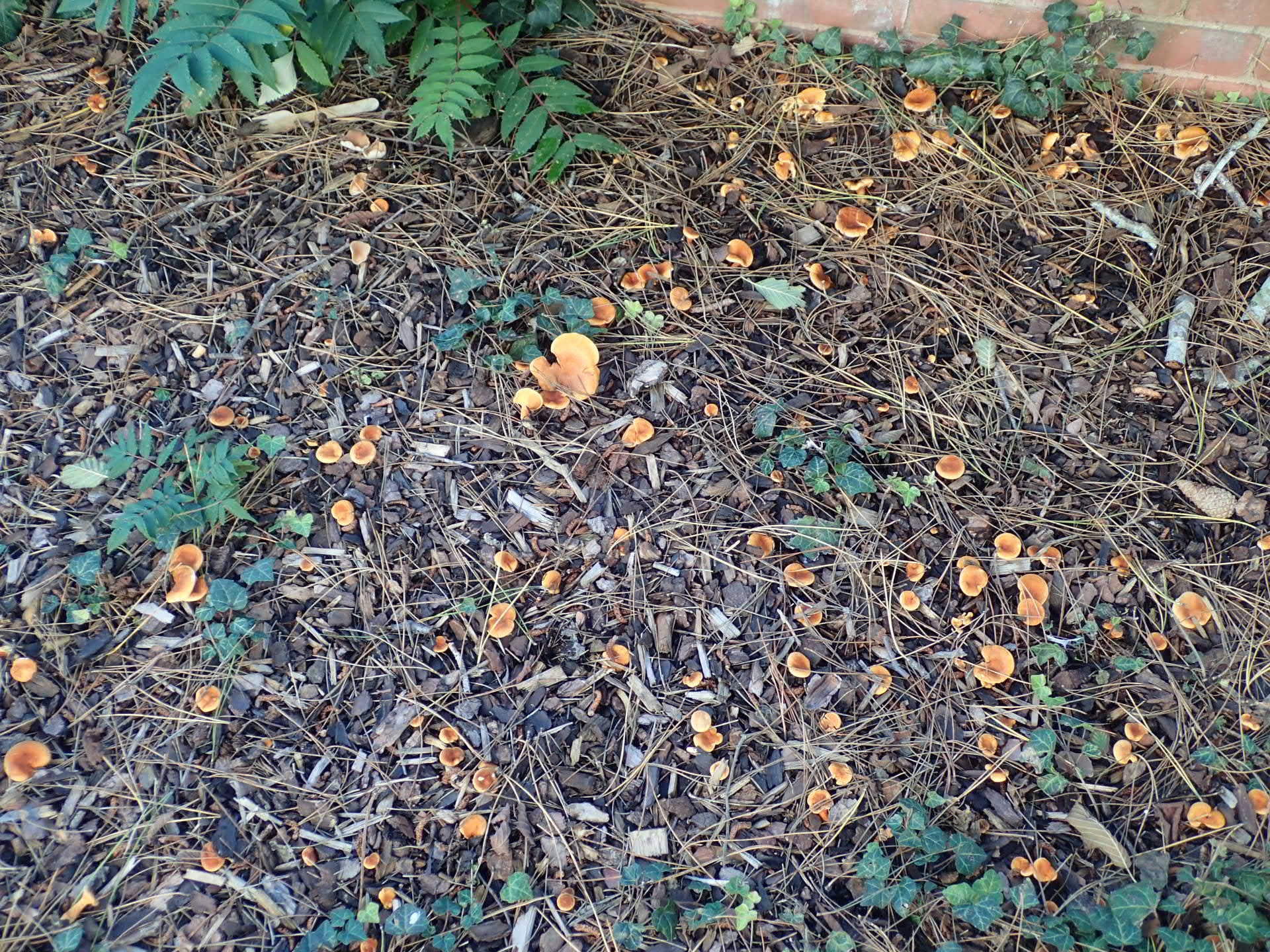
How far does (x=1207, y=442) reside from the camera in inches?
108

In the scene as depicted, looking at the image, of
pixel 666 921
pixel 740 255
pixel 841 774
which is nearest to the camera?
pixel 666 921

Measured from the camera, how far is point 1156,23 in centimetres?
308

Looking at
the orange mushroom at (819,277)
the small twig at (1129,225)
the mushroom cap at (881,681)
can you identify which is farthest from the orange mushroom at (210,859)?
the small twig at (1129,225)

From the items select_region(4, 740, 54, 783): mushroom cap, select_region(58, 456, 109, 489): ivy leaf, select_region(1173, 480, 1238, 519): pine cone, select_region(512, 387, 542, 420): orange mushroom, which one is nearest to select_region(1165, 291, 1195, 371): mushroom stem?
select_region(1173, 480, 1238, 519): pine cone

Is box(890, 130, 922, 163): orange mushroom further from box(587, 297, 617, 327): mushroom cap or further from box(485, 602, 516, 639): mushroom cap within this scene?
box(485, 602, 516, 639): mushroom cap

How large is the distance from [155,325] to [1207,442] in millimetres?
3563

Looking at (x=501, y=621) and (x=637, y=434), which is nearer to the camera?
(x=501, y=621)

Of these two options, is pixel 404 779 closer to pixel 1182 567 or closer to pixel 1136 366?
pixel 1182 567

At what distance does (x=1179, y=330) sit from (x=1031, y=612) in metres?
1.19

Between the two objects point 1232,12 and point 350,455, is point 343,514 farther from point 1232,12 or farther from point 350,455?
point 1232,12

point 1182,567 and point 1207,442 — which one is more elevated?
point 1207,442

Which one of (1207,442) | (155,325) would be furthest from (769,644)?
(155,325)

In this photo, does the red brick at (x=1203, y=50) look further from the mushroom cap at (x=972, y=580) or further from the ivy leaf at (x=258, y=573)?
the ivy leaf at (x=258, y=573)

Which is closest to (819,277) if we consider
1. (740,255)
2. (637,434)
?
(740,255)
